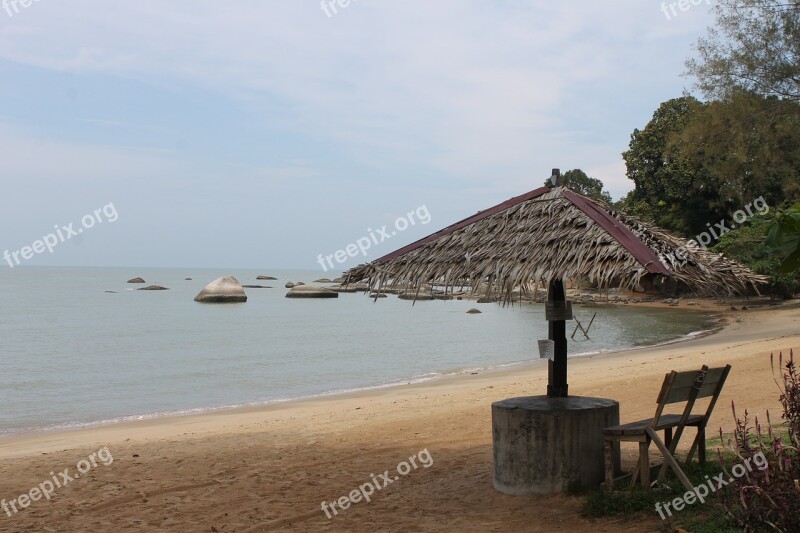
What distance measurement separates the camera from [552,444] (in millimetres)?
5863

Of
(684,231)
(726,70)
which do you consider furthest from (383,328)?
(726,70)

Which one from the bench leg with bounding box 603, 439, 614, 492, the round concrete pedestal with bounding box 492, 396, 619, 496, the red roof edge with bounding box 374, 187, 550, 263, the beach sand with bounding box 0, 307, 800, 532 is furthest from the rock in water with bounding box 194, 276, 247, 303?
the bench leg with bounding box 603, 439, 614, 492

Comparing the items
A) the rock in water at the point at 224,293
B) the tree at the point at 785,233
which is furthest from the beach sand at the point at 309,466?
the rock in water at the point at 224,293

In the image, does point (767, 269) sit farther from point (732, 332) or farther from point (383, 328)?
point (383, 328)

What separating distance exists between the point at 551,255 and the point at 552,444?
4.91 ft

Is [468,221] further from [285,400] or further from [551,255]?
[285,400]

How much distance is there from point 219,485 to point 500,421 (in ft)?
10.1

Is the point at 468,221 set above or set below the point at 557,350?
above

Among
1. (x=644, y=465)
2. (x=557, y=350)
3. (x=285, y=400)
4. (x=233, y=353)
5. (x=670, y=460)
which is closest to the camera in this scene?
(x=670, y=460)

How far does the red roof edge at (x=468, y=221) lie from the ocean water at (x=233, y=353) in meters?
10.3

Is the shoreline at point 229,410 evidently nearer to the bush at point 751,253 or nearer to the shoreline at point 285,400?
the shoreline at point 285,400

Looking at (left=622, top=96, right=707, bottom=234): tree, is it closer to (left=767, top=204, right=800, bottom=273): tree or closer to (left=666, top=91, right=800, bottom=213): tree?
(left=666, top=91, right=800, bottom=213): tree

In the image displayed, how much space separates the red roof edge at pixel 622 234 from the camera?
17.5 feet

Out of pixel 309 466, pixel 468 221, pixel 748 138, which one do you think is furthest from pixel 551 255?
pixel 748 138
